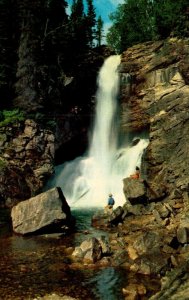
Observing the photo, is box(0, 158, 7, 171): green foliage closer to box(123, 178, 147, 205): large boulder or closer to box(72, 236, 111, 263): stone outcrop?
box(123, 178, 147, 205): large boulder

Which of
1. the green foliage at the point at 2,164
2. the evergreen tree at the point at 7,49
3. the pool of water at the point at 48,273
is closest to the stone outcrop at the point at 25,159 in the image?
the green foliage at the point at 2,164

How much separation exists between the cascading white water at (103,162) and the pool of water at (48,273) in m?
15.3

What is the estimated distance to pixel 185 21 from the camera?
53.5 m

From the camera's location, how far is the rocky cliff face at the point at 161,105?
37.6m

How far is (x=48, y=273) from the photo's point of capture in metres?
21.4

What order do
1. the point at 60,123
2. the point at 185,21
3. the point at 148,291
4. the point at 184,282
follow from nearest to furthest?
the point at 184,282 < the point at 148,291 < the point at 60,123 < the point at 185,21

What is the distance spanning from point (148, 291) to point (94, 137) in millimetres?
35634

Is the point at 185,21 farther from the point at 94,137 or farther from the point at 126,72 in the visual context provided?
the point at 94,137

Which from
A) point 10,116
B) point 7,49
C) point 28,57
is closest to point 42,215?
point 10,116

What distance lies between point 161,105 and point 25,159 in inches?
644

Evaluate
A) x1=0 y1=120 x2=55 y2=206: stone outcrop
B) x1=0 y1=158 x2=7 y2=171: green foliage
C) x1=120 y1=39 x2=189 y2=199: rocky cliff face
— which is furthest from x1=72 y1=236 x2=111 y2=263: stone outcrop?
x1=0 y1=158 x2=7 y2=171: green foliage

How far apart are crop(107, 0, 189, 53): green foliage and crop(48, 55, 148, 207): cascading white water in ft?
30.1

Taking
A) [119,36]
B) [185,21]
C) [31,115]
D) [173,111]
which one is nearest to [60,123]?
[31,115]

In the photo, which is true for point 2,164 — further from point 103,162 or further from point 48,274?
point 48,274
